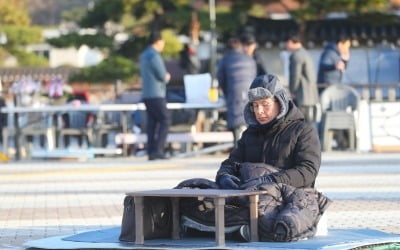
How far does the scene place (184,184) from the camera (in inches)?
372

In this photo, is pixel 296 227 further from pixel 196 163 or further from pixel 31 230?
pixel 196 163

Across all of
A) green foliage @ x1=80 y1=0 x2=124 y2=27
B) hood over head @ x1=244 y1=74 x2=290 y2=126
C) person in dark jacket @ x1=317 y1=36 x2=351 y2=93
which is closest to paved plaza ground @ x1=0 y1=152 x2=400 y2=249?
hood over head @ x1=244 y1=74 x2=290 y2=126

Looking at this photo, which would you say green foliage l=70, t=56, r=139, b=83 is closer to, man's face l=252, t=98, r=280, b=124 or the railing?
the railing

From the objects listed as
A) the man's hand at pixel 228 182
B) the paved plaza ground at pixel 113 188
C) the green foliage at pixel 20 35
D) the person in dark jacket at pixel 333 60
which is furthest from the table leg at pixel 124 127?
the green foliage at pixel 20 35

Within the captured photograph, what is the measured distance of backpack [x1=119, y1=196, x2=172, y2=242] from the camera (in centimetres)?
911

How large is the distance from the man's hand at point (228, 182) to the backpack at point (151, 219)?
373 millimetres

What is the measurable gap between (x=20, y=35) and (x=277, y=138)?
142 feet

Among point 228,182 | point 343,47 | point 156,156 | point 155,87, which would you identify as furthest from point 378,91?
point 228,182

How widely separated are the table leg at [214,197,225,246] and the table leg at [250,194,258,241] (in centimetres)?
21

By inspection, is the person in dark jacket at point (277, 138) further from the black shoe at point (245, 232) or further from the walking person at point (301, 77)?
the walking person at point (301, 77)

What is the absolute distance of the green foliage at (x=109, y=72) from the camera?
37094 millimetres

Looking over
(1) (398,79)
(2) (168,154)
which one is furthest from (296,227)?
(1) (398,79)

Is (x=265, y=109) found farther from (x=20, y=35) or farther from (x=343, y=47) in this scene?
(x=20, y=35)

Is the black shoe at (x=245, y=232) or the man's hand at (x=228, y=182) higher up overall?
the man's hand at (x=228, y=182)
